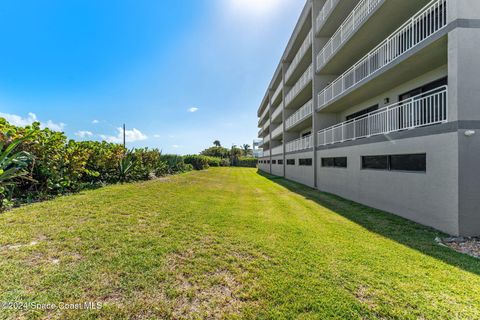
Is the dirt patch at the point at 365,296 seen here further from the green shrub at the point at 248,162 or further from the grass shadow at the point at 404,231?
the green shrub at the point at 248,162

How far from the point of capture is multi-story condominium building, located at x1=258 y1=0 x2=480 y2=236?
17.6ft

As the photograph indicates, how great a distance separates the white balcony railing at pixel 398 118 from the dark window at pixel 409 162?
948 mm

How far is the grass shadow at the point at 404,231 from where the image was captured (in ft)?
13.7

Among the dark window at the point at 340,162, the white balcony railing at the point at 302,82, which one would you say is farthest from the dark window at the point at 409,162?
the white balcony railing at the point at 302,82

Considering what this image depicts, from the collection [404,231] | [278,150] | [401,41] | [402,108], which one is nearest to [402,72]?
[402,108]

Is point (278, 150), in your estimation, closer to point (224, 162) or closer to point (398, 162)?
point (398, 162)

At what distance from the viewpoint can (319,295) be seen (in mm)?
2906

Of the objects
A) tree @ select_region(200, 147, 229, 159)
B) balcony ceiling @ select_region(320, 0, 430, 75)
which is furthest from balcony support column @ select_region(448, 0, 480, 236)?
tree @ select_region(200, 147, 229, 159)

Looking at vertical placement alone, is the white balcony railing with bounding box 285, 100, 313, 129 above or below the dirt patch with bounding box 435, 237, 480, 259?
above

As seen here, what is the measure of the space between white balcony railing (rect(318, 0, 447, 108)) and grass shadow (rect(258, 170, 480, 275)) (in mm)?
5694

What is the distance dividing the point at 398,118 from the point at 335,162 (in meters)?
4.37

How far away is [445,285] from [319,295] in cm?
215

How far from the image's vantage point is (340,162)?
37.1ft

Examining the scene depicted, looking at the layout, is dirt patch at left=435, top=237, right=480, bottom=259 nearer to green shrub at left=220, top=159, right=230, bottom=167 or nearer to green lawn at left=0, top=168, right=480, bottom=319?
green lawn at left=0, top=168, right=480, bottom=319
